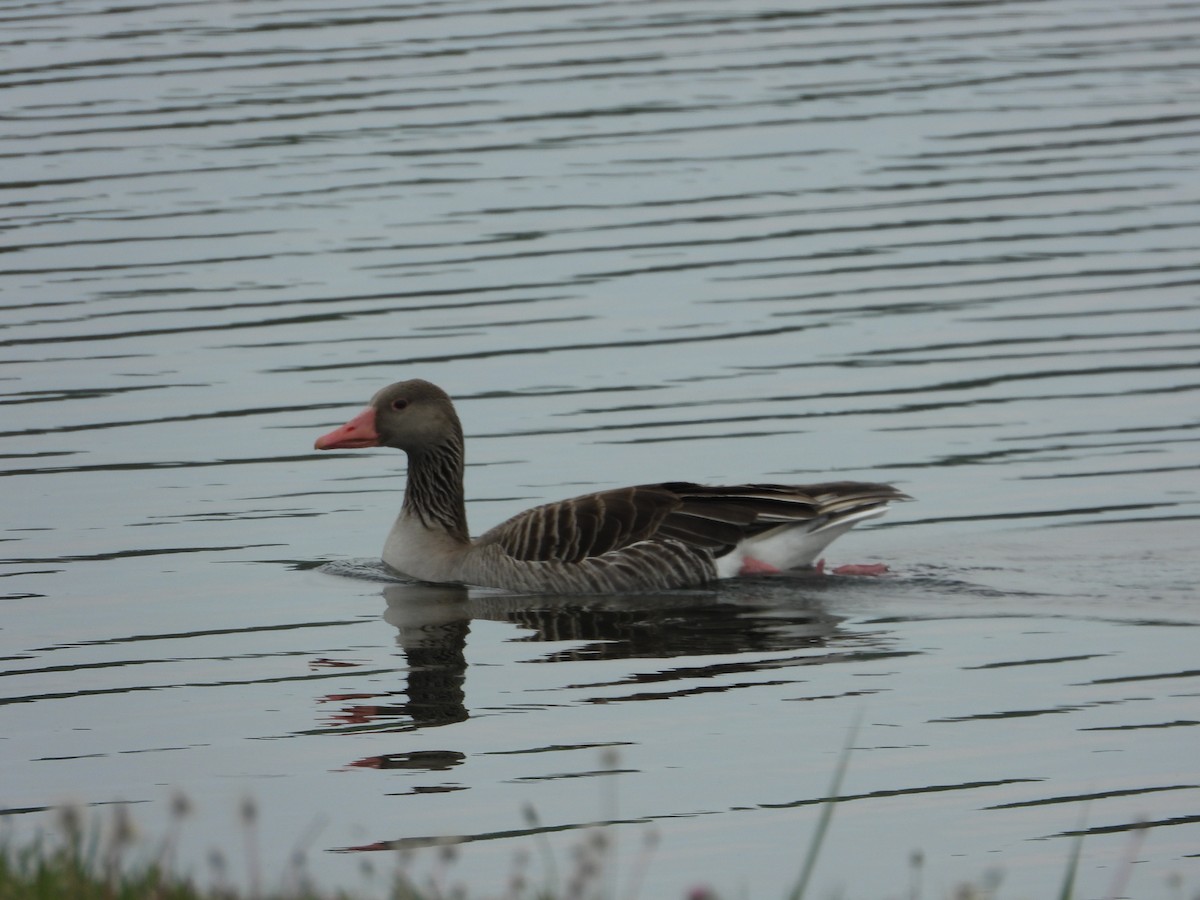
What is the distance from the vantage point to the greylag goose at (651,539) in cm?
1376

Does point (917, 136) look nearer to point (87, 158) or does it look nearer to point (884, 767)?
point (87, 158)

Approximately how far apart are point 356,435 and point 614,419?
119 inches

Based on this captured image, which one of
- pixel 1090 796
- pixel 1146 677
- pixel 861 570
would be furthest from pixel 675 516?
pixel 1090 796

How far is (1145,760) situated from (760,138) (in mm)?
17186

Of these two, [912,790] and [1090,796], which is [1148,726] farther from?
[912,790]

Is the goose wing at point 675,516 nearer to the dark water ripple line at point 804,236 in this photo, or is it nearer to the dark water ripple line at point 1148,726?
the dark water ripple line at point 1148,726

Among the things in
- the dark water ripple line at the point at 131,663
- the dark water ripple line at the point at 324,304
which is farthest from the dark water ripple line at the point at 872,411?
the dark water ripple line at the point at 131,663

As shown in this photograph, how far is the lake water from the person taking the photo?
9617 mm

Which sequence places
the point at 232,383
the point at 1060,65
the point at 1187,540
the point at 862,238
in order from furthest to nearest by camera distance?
the point at 1060,65
the point at 862,238
the point at 232,383
the point at 1187,540

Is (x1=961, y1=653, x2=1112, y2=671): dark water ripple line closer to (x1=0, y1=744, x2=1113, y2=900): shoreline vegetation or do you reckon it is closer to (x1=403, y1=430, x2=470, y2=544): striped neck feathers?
(x1=403, y1=430, x2=470, y2=544): striped neck feathers

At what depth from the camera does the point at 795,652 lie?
11.9m

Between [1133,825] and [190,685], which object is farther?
[190,685]

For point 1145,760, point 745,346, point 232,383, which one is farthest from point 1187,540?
point 232,383

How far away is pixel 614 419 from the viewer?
17062 mm
